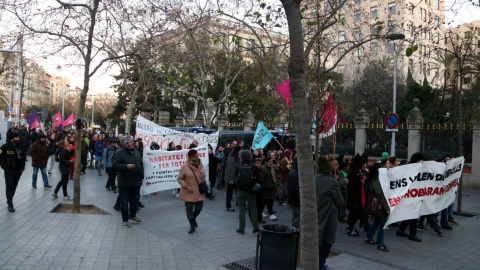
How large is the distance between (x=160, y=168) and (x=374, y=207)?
19.1 ft

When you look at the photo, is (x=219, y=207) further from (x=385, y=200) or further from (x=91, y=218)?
(x=385, y=200)

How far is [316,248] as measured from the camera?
4.37 metres

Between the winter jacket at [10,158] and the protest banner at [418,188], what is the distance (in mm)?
7770

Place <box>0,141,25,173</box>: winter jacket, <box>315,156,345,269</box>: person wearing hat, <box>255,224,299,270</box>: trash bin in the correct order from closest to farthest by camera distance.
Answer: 1. <box>255,224,299,270</box>: trash bin
2. <box>315,156,345,269</box>: person wearing hat
3. <box>0,141,25,173</box>: winter jacket

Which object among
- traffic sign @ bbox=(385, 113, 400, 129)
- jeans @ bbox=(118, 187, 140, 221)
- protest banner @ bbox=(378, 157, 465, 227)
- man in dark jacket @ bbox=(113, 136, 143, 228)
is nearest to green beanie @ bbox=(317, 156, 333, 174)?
protest banner @ bbox=(378, 157, 465, 227)

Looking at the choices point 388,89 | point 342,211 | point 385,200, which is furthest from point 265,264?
point 388,89

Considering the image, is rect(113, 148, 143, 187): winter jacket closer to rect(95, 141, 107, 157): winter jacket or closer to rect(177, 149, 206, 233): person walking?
rect(177, 149, 206, 233): person walking

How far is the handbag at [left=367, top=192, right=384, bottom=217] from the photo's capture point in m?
7.43

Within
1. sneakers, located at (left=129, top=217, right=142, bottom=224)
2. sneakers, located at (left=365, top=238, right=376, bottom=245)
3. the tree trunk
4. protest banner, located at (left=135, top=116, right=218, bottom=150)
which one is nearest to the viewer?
the tree trunk

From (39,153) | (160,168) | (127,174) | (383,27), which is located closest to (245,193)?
(127,174)

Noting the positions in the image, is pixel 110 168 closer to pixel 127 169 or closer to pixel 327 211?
pixel 127 169

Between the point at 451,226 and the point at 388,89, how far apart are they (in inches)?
1033

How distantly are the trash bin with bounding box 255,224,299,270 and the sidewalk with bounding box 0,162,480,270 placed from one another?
1.16 metres

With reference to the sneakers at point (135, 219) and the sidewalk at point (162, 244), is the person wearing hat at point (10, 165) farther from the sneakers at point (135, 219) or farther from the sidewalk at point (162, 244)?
the sneakers at point (135, 219)
